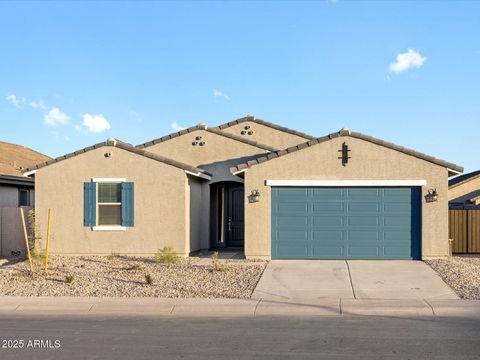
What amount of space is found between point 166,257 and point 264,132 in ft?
35.3

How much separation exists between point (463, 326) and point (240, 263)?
8.57 metres

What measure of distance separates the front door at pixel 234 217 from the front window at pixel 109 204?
A: 4601 millimetres

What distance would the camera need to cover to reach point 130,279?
14.9 metres

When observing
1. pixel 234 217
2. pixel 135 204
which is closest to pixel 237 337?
pixel 135 204

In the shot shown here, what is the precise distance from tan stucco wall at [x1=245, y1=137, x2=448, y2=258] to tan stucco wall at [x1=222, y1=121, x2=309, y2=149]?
26.4ft

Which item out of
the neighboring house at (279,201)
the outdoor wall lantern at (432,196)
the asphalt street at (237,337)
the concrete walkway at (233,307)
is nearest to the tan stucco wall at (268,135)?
the neighboring house at (279,201)

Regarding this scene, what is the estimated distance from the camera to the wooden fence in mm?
20938

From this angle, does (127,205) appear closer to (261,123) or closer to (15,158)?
(261,123)

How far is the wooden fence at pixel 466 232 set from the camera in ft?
68.7

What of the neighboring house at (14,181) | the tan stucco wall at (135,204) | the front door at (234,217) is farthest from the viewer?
the neighboring house at (14,181)

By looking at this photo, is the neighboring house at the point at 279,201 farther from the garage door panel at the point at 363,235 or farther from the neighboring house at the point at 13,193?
the neighboring house at the point at 13,193

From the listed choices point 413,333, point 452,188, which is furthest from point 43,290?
point 452,188

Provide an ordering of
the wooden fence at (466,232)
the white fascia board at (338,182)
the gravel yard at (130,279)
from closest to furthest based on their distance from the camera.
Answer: the gravel yard at (130,279)
the white fascia board at (338,182)
the wooden fence at (466,232)

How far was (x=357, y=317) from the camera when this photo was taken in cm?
1105
